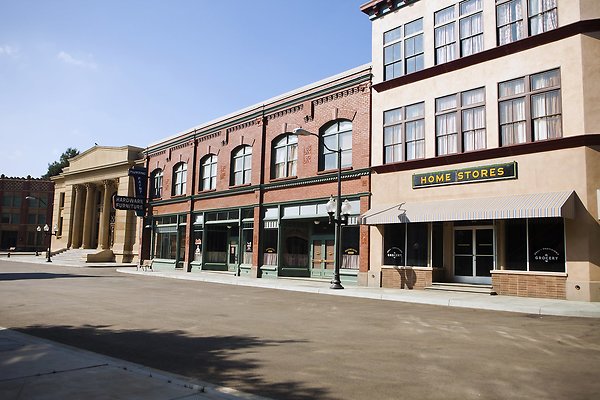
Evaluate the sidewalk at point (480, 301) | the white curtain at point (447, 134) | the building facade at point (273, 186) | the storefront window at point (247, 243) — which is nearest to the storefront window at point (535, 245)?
the sidewalk at point (480, 301)

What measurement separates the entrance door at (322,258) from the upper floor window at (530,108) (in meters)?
10.9

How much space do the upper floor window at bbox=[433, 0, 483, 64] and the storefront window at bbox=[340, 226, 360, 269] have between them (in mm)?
8646

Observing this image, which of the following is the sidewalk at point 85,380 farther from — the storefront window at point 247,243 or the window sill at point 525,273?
the storefront window at point 247,243

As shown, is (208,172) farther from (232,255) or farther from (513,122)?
(513,122)

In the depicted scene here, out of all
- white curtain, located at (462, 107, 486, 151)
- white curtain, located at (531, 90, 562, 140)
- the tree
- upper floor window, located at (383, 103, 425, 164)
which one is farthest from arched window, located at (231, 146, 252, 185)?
the tree

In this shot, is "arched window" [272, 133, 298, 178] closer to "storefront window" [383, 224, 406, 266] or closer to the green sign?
"storefront window" [383, 224, 406, 266]

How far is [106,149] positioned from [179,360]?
48095 millimetres

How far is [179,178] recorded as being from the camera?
3784 centimetres

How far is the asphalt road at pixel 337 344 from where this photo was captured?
20.4 ft

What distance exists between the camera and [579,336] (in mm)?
9969

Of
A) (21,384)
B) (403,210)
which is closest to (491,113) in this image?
(403,210)

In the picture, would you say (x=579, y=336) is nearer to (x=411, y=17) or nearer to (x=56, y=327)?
(x=56, y=327)

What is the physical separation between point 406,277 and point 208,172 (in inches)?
727

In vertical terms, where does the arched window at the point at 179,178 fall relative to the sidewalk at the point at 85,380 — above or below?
above
